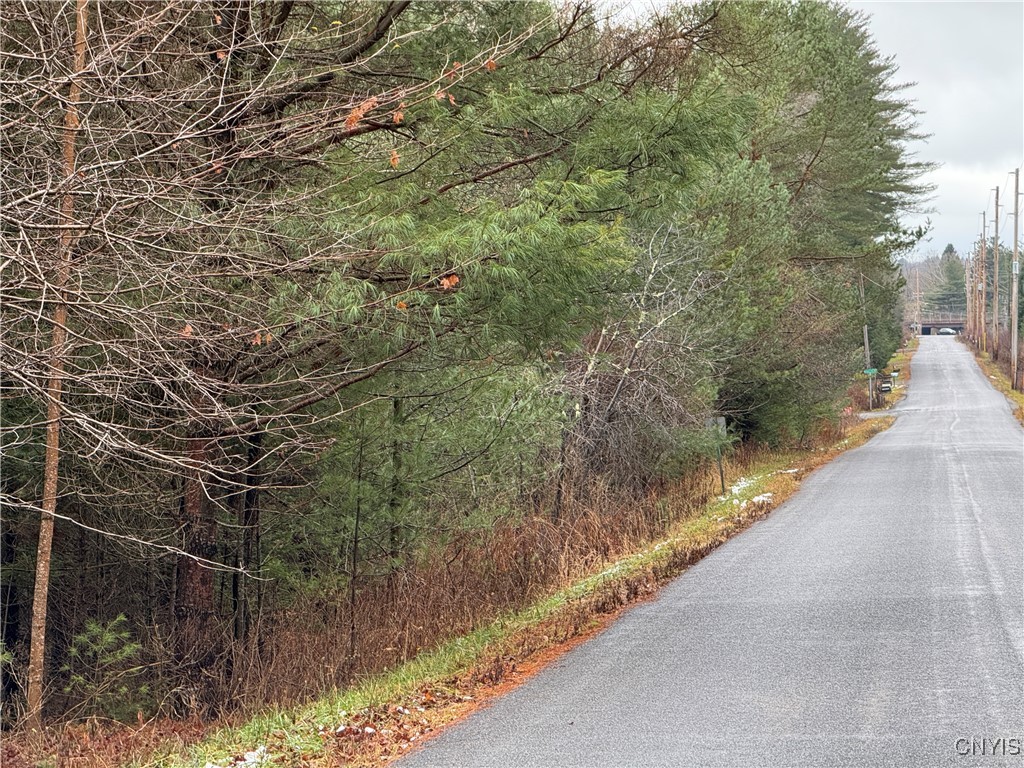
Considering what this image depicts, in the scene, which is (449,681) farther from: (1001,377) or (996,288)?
(996,288)

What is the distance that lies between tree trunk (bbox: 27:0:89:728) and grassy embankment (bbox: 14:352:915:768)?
69cm

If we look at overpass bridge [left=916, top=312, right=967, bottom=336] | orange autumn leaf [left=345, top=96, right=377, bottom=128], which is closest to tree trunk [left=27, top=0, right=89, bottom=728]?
orange autumn leaf [left=345, top=96, right=377, bottom=128]

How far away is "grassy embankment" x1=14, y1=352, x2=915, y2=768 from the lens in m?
5.96

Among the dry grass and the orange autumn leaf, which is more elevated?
the orange autumn leaf

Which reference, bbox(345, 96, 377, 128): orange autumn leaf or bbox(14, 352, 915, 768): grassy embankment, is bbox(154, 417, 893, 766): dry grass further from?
bbox(345, 96, 377, 128): orange autumn leaf

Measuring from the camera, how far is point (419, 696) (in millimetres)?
6961

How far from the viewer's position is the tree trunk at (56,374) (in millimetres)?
5668

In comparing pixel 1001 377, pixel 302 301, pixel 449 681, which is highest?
A: pixel 302 301

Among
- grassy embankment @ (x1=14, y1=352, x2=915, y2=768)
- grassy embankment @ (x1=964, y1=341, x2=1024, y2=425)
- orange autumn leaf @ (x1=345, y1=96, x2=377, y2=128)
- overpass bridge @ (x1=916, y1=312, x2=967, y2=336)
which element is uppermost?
overpass bridge @ (x1=916, y1=312, x2=967, y2=336)

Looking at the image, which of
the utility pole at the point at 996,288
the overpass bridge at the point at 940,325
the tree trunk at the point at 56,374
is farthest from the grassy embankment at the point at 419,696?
the overpass bridge at the point at 940,325

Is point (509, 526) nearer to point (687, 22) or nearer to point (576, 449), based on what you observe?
point (576, 449)

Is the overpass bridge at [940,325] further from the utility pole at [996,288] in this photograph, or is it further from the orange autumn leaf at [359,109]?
→ the orange autumn leaf at [359,109]

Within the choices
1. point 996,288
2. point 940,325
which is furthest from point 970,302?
point 996,288

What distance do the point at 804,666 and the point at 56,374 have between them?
5.33 meters
